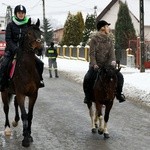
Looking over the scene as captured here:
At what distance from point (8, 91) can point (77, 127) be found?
5.50 ft

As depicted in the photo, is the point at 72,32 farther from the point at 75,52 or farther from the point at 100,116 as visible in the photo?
the point at 100,116

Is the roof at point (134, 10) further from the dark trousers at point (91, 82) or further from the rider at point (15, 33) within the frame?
the rider at point (15, 33)

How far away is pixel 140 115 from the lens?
11.4 meters

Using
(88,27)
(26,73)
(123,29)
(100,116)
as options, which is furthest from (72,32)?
(26,73)

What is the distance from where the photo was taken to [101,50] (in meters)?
8.68

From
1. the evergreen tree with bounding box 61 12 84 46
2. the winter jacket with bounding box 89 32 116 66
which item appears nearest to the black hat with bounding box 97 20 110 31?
the winter jacket with bounding box 89 32 116 66

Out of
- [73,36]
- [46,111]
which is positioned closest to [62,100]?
[46,111]

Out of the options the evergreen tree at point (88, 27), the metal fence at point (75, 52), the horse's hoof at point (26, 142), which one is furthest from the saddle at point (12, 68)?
the evergreen tree at point (88, 27)

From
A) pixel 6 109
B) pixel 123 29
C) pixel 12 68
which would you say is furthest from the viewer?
pixel 123 29

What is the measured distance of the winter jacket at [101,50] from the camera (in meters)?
8.64

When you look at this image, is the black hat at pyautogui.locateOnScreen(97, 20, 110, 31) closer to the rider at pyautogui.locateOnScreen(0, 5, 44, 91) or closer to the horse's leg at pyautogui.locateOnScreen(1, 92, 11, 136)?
the rider at pyautogui.locateOnScreen(0, 5, 44, 91)

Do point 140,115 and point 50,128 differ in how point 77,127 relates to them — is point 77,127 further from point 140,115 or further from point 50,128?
point 140,115

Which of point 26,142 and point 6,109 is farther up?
point 6,109

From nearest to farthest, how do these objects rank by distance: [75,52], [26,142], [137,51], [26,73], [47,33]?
[26,142]
[26,73]
[137,51]
[75,52]
[47,33]
